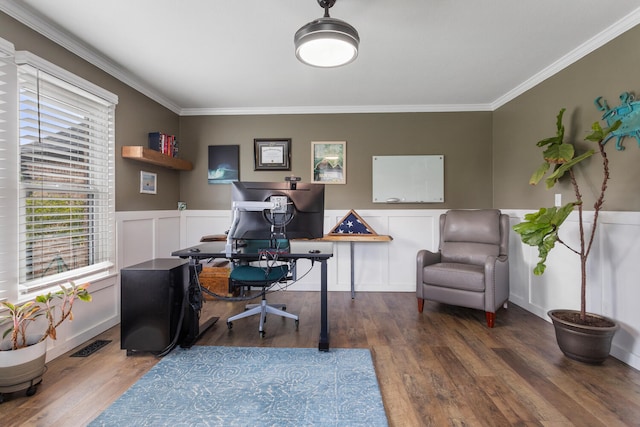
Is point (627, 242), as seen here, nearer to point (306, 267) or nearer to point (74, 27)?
point (306, 267)

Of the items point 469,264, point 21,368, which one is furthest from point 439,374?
point 21,368

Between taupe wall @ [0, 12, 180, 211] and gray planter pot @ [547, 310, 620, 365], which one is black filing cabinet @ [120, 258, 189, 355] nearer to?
taupe wall @ [0, 12, 180, 211]

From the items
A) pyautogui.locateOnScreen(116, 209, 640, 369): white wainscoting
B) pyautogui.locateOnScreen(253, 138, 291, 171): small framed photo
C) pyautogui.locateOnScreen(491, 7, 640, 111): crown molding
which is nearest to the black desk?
pyautogui.locateOnScreen(116, 209, 640, 369): white wainscoting

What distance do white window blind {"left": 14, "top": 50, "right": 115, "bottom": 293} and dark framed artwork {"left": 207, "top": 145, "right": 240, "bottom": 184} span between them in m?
1.29

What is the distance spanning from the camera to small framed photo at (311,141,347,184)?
12.5 ft

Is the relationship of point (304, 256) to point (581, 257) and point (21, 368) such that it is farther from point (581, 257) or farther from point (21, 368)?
point (581, 257)

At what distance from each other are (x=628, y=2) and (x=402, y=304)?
9.75 feet

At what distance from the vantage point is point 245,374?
1.90 metres

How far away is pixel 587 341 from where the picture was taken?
198 centimetres

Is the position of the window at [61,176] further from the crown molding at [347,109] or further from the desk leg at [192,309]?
the crown molding at [347,109]

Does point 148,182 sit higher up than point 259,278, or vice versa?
point 148,182

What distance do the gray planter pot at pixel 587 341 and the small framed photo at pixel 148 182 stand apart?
3921 millimetres

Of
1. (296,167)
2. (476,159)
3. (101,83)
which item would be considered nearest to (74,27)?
(101,83)

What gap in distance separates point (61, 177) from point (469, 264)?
3.73 metres
